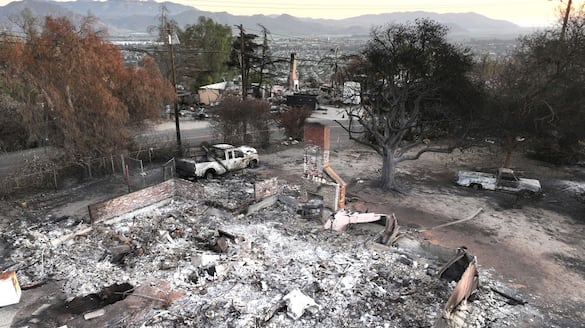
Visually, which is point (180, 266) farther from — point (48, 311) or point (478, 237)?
point (478, 237)

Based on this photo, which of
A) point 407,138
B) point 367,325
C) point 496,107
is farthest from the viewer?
point 407,138

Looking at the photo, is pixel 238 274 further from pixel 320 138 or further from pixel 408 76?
pixel 408 76

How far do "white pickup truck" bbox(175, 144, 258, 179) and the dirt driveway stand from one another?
125 cm

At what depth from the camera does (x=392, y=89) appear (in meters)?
16.7

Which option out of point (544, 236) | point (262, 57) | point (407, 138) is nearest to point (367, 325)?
point (544, 236)

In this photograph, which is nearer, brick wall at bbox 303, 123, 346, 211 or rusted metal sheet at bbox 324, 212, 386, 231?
rusted metal sheet at bbox 324, 212, 386, 231

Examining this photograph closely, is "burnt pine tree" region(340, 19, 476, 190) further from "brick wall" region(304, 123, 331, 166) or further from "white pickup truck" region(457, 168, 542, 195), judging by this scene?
"brick wall" region(304, 123, 331, 166)

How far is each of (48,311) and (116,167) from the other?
10071 mm

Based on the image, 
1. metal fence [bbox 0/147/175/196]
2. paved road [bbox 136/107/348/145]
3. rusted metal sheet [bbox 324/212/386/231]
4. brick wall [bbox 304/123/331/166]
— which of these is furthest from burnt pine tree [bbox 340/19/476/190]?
metal fence [bbox 0/147/175/196]

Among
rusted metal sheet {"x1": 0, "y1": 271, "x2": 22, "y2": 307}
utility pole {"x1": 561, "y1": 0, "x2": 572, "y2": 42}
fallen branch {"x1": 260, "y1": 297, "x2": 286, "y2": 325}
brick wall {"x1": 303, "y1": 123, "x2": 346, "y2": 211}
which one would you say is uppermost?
utility pole {"x1": 561, "y1": 0, "x2": 572, "y2": 42}

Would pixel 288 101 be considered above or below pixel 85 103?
below

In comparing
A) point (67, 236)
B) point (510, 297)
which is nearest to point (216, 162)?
point (67, 236)

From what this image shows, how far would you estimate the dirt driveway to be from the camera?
33.9 ft

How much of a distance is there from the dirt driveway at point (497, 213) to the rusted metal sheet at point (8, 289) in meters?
11.0
